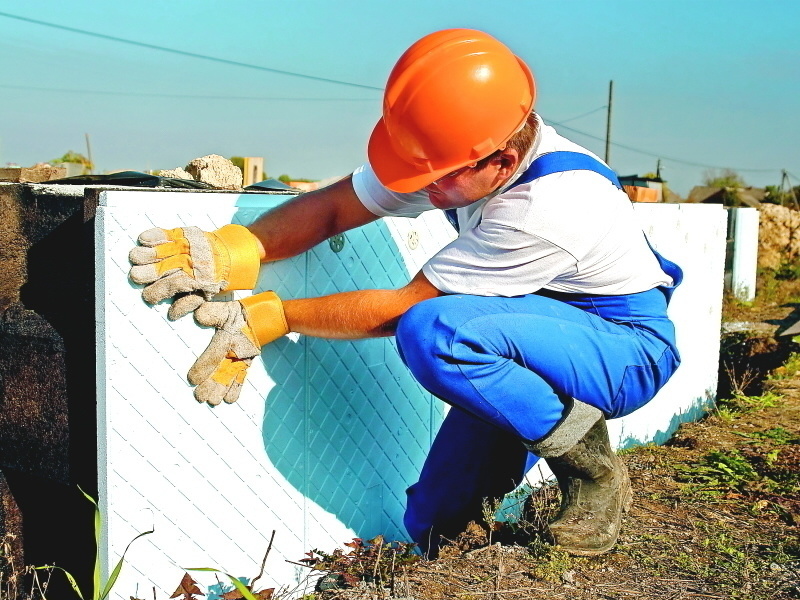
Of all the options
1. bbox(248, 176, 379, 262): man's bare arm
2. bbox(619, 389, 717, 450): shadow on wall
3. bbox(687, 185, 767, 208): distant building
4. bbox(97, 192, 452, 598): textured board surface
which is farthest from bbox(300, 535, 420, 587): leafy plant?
bbox(687, 185, 767, 208): distant building

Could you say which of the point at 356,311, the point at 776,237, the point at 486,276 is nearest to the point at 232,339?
the point at 356,311

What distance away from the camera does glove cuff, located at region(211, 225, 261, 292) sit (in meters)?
2.46

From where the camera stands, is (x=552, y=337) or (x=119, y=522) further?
(x=552, y=337)

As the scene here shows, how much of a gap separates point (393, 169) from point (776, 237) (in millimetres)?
9481

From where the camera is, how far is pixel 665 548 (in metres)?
2.88

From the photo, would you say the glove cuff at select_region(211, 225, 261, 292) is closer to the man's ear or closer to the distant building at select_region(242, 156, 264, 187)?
the man's ear

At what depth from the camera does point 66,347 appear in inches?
97.5

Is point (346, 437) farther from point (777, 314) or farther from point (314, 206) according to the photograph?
point (777, 314)

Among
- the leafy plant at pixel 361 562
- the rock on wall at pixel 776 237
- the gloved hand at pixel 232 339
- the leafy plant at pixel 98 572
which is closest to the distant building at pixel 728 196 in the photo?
the rock on wall at pixel 776 237

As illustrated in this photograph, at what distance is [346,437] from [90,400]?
3.26ft

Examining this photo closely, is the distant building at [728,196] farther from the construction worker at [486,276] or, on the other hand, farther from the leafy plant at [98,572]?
the leafy plant at [98,572]

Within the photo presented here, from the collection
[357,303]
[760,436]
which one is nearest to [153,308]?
[357,303]

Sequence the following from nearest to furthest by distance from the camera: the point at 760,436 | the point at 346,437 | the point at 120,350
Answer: the point at 120,350
the point at 346,437
the point at 760,436

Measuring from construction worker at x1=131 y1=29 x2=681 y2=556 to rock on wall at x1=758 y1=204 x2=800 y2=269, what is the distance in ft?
28.7
